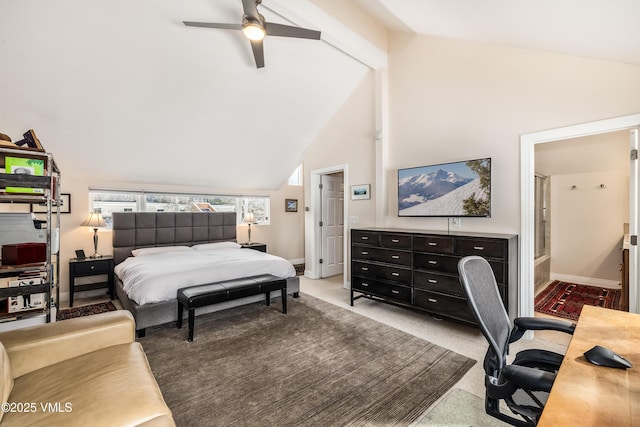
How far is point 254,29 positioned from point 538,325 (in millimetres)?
3036

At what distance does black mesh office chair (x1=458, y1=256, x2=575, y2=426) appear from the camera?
1.14 m

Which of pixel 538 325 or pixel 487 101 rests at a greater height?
pixel 487 101

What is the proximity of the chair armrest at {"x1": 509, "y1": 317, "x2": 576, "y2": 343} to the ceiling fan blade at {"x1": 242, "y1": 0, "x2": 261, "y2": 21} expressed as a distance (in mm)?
2930

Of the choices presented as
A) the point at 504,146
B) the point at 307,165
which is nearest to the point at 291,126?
the point at 307,165

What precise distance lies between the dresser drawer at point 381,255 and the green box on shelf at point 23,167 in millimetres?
3282

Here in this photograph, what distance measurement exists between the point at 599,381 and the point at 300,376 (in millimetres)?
1876

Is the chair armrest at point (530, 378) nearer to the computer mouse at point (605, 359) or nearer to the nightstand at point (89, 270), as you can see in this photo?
the computer mouse at point (605, 359)

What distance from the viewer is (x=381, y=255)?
368 centimetres

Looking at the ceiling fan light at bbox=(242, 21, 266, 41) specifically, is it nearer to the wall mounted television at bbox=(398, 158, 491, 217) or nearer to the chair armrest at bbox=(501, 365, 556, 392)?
the wall mounted television at bbox=(398, 158, 491, 217)

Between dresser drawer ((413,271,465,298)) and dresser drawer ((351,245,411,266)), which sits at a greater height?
dresser drawer ((351,245,411,266))

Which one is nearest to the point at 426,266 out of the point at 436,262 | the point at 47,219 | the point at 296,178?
the point at 436,262

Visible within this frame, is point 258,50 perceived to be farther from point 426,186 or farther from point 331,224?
point 331,224

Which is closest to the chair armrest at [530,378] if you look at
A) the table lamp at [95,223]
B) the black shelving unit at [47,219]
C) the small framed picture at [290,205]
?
the black shelving unit at [47,219]

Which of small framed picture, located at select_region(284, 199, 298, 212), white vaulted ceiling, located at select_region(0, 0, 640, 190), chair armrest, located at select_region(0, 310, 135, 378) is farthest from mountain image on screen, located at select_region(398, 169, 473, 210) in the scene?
small framed picture, located at select_region(284, 199, 298, 212)
